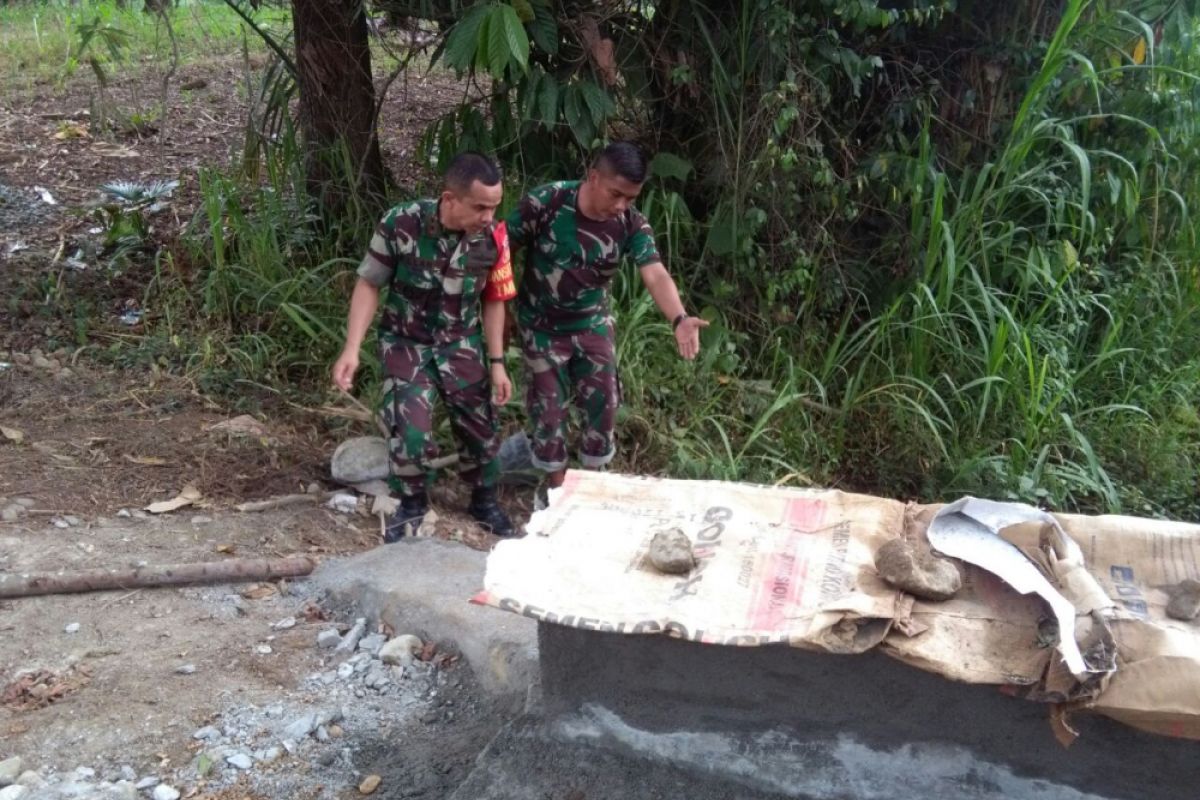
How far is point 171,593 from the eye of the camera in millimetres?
3047

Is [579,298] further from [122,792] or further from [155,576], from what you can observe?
[122,792]

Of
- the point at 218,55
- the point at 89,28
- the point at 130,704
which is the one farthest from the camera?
the point at 218,55

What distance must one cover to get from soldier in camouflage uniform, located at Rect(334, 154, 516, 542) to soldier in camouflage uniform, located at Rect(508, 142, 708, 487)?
0.13m

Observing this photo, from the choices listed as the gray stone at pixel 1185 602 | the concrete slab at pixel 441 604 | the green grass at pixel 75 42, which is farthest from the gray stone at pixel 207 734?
the green grass at pixel 75 42

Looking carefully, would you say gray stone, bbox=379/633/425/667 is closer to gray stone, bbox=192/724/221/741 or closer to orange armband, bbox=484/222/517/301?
gray stone, bbox=192/724/221/741

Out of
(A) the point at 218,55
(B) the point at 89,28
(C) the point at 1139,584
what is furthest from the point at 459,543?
(A) the point at 218,55

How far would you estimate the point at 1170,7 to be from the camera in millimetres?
4406

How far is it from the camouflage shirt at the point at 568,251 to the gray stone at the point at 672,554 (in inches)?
55.3

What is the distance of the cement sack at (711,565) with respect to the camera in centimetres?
202

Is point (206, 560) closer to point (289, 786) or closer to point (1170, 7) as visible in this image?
point (289, 786)

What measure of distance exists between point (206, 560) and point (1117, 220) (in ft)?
12.8

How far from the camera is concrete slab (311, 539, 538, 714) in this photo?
2.62 meters

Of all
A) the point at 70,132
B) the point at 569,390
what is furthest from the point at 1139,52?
the point at 70,132

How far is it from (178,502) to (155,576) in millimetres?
675
